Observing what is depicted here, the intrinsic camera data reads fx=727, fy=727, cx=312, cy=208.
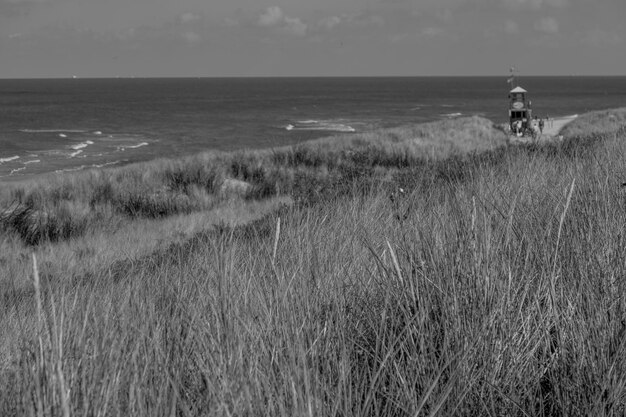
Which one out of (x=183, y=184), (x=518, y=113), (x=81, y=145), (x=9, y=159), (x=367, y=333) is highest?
(x=367, y=333)

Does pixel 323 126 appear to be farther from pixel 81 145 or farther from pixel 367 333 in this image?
pixel 367 333

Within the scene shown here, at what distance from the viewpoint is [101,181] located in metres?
17.8

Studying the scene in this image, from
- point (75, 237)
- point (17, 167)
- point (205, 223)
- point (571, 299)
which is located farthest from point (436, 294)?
point (17, 167)

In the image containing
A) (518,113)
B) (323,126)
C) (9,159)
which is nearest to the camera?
(518,113)

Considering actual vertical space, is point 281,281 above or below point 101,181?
above

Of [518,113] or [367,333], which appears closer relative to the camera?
[367,333]

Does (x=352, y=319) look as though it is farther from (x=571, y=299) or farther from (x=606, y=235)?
(x=606, y=235)

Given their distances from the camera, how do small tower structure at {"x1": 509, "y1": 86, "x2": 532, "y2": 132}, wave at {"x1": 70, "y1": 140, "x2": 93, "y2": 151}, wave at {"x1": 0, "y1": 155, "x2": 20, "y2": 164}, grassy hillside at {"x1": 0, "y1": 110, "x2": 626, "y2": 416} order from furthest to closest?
wave at {"x1": 70, "y1": 140, "x2": 93, "y2": 151}, wave at {"x1": 0, "y1": 155, "x2": 20, "y2": 164}, small tower structure at {"x1": 509, "y1": 86, "x2": 532, "y2": 132}, grassy hillside at {"x1": 0, "y1": 110, "x2": 626, "y2": 416}

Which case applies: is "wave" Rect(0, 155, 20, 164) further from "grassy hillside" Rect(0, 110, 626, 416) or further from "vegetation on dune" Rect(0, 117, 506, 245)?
"grassy hillside" Rect(0, 110, 626, 416)

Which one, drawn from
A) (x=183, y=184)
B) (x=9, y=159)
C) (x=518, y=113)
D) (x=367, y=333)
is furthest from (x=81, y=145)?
(x=367, y=333)

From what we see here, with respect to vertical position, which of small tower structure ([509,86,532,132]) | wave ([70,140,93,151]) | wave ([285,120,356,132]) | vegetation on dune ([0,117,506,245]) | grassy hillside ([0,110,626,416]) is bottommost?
wave ([285,120,356,132])

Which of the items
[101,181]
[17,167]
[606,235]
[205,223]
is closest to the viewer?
[606,235]

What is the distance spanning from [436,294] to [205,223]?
397 inches

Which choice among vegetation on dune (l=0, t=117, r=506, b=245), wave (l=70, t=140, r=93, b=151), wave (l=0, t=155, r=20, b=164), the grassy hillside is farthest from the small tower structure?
the grassy hillside
